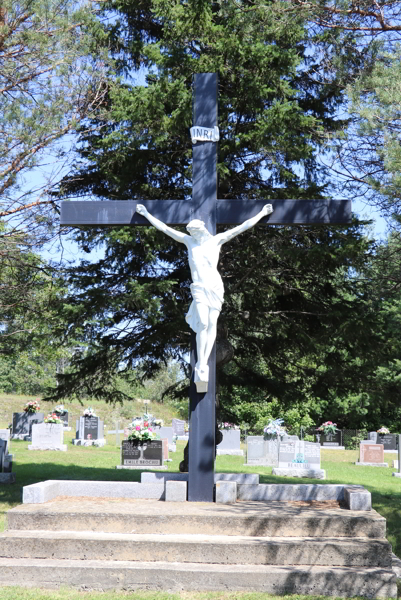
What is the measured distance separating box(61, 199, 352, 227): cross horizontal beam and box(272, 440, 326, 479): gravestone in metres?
10.1

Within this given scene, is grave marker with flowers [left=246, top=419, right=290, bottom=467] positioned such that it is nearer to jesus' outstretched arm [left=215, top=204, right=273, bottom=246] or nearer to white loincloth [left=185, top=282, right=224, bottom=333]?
jesus' outstretched arm [left=215, top=204, right=273, bottom=246]

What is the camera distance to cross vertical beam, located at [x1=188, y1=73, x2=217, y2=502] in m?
6.80

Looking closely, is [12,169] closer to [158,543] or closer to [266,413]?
[158,543]

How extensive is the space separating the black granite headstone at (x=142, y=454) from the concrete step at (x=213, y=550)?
9.66 metres

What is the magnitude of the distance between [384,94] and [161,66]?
190 inches

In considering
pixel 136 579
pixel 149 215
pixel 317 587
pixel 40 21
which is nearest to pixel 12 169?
pixel 40 21

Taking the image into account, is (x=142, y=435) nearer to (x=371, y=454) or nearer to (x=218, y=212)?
(x=218, y=212)

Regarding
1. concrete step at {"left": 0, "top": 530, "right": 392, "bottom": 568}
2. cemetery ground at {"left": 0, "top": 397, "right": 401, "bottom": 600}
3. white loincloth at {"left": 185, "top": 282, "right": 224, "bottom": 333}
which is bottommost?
cemetery ground at {"left": 0, "top": 397, "right": 401, "bottom": 600}

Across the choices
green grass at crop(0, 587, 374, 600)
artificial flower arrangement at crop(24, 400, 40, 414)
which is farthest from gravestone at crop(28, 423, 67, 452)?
green grass at crop(0, 587, 374, 600)

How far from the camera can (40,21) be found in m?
9.20

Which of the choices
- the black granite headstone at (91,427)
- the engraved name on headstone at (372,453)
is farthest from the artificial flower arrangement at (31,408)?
the engraved name on headstone at (372,453)

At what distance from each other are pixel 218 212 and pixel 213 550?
146 inches

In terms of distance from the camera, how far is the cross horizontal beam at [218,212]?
7418 mm

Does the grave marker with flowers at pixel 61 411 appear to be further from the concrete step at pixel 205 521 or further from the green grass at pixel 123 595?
the green grass at pixel 123 595
